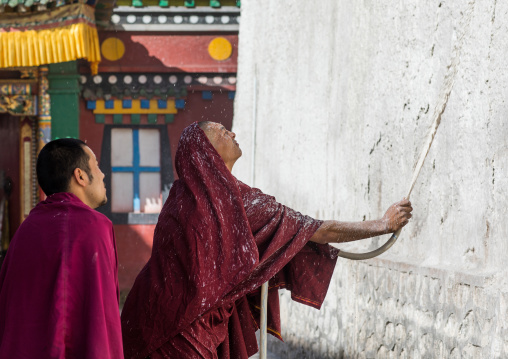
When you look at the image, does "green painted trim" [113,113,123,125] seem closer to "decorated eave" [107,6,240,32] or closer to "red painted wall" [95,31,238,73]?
"red painted wall" [95,31,238,73]

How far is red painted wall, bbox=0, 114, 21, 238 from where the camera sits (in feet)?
32.8

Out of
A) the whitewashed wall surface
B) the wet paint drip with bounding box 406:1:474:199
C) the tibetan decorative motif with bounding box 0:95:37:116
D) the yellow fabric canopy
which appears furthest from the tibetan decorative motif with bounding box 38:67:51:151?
the wet paint drip with bounding box 406:1:474:199

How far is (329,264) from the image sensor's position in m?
3.21

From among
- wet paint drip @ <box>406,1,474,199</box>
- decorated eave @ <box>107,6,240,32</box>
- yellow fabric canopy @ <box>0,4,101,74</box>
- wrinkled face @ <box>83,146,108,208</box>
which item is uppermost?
decorated eave @ <box>107,6,240,32</box>

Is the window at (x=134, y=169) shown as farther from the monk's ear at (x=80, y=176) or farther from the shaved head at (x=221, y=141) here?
the monk's ear at (x=80, y=176)

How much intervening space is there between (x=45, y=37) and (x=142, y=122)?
64.4 inches

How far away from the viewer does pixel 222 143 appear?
10.1ft

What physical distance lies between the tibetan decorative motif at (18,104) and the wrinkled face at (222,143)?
6.92 m

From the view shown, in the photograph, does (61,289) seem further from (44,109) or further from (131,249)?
(131,249)

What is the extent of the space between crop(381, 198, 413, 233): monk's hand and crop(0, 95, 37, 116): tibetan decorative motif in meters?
7.23

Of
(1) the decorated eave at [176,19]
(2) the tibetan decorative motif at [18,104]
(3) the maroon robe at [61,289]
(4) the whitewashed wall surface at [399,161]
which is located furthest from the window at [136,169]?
(3) the maroon robe at [61,289]

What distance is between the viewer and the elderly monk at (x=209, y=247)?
2.96 m

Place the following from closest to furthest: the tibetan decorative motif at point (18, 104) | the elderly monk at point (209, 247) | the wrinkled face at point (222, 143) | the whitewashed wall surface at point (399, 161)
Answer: the elderly monk at point (209, 247), the wrinkled face at point (222, 143), the whitewashed wall surface at point (399, 161), the tibetan decorative motif at point (18, 104)

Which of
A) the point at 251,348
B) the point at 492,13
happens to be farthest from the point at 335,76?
the point at 251,348
